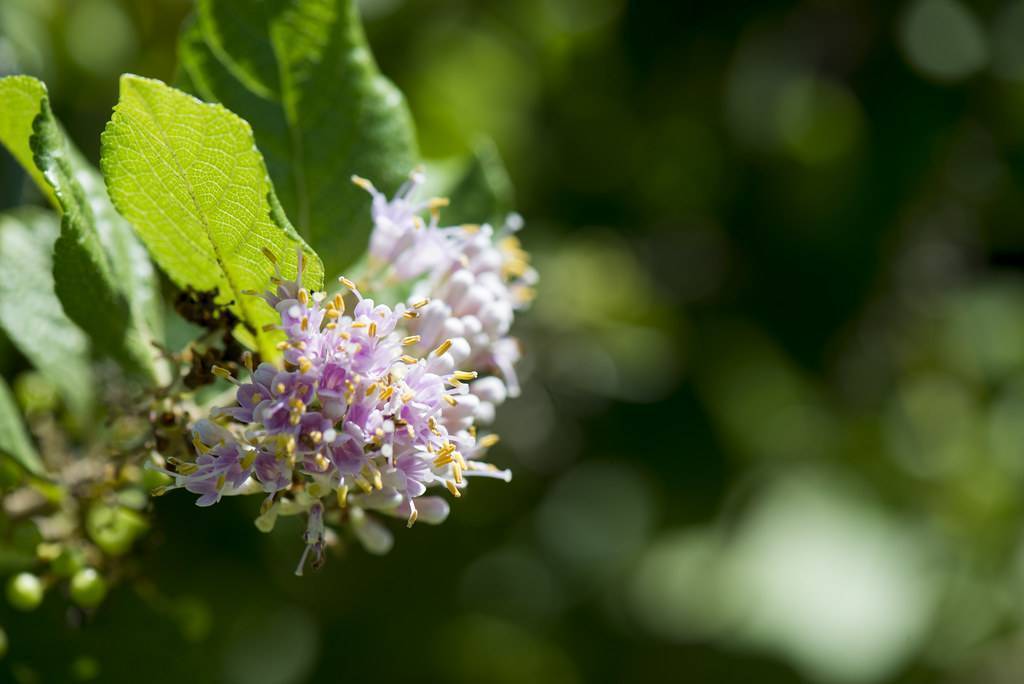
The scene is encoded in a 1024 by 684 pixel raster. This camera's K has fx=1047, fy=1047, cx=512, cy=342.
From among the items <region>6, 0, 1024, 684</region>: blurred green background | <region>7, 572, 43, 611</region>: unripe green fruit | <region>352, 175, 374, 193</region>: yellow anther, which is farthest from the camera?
<region>6, 0, 1024, 684</region>: blurred green background

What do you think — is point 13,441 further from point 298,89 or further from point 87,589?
point 298,89

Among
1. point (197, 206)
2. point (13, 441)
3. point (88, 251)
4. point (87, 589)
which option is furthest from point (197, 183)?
point (87, 589)

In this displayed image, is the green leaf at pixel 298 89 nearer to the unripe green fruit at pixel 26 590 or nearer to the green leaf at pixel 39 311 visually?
the green leaf at pixel 39 311

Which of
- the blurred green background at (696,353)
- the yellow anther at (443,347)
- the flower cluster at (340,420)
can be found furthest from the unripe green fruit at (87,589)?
the blurred green background at (696,353)

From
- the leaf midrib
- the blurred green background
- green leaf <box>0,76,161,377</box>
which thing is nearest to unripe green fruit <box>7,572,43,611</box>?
green leaf <box>0,76,161,377</box>

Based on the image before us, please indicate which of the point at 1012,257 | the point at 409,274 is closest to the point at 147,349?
the point at 409,274

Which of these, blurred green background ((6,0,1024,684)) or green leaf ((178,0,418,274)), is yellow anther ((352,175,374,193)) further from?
blurred green background ((6,0,1024,684))
